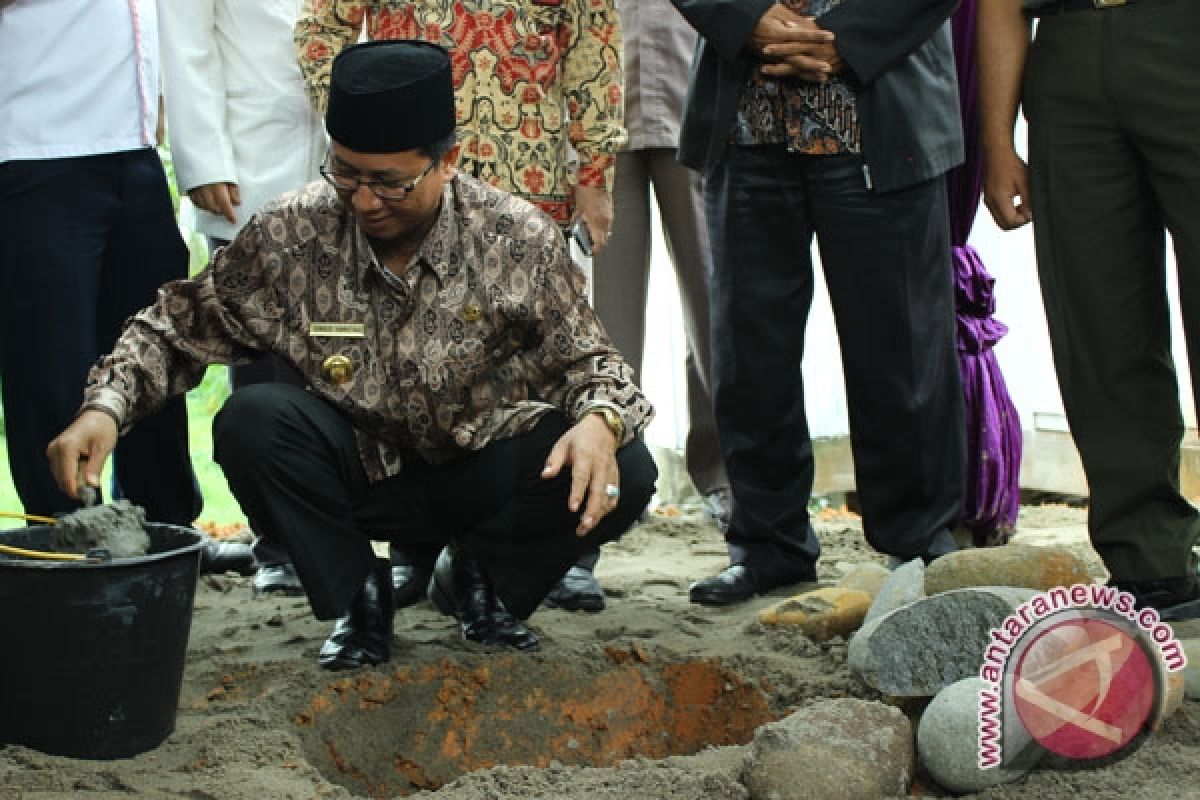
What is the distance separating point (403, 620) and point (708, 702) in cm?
84

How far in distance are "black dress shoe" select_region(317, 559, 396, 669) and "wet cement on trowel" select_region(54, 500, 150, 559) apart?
586 mm

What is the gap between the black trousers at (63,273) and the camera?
3.53 meters

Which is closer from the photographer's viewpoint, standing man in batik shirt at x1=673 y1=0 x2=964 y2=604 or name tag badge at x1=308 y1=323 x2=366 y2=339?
name tag badge at x1=308 y1=323 x2=366 y2=339

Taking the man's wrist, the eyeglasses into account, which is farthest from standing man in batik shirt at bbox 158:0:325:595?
the man's wrist

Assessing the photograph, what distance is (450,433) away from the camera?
3.13 m

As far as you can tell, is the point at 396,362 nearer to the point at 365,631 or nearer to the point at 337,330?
the point at 337,330

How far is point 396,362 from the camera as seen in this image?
307 centimetres

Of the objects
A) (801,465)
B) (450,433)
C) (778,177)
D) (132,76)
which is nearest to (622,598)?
(801,465)

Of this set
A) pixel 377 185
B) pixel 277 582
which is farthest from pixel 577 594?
pixel 377 185

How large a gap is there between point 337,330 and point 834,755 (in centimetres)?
136

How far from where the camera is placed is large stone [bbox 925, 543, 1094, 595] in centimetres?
304

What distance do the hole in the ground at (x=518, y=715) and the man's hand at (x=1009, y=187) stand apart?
119 centimetres

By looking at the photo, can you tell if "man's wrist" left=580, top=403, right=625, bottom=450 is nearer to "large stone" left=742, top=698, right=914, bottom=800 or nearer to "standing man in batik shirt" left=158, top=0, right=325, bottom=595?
"large stone" left=742, top=698, right=914, bottom=800

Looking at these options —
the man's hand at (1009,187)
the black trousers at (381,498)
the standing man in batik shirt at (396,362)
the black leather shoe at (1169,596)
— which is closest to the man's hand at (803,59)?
the man's hand at (1009,187)
